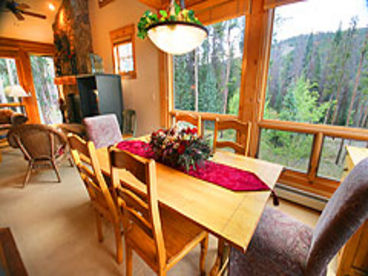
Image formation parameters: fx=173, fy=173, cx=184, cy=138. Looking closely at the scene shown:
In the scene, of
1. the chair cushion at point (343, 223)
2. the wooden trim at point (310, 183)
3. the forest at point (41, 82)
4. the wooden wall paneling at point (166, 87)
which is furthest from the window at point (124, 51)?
the chair cushion at point (343, 223)

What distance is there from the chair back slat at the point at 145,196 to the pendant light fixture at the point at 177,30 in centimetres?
92

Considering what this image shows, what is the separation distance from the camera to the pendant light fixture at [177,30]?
121 cm

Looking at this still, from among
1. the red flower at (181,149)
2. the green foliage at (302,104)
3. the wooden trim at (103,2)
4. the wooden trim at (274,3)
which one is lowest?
the red flower at (181,149)

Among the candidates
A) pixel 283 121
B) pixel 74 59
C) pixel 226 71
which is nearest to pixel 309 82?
pixel 283 121

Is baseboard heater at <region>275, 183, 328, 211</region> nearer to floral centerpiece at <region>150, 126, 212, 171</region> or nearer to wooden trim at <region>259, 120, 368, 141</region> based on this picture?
wooden trim at <region>259, 120, 368, 141</region>

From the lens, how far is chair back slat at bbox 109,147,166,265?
0.76 m

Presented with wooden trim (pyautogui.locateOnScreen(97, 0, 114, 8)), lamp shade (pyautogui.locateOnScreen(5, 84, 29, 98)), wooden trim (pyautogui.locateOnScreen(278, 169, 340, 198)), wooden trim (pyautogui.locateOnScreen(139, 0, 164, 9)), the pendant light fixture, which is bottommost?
wooden trim (pyautogui.locateOnScreen(278, 169, 340, 198))

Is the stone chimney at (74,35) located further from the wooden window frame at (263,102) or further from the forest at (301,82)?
the wooden window frame at (263,102)

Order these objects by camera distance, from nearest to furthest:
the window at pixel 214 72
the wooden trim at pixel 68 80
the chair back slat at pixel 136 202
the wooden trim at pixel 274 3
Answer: the chair back slat at pixel 136 202, the wooden trim at pixel 274 3, the window at pixel 214 72, the wooden trim at pixel 68 80

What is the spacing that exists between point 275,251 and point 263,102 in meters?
1.75

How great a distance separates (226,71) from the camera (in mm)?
2516

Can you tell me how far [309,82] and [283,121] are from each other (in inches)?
19.6

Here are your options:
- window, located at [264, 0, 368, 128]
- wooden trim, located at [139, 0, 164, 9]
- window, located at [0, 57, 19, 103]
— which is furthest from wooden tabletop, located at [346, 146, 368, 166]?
window, located at [0, 57, 19, 103]

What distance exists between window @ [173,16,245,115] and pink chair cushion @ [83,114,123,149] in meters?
1.32
